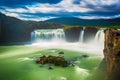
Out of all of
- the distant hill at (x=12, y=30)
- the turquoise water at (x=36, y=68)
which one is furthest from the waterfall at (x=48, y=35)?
the turquoise water at (x=36, y=68)

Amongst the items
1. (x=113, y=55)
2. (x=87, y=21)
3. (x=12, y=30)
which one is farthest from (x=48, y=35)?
(x=113, y=55)

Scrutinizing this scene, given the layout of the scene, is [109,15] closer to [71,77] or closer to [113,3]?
[113,3]

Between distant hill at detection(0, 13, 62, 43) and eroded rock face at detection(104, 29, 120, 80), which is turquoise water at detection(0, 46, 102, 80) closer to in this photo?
eroded rock face at detection(104, 29, 120, 80)

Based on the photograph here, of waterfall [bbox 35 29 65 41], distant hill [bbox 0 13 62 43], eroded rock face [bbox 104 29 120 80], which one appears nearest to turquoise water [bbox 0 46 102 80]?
eroded rock face [bbox 104 29 120 80]

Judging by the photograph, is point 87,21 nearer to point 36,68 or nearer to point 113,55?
point 113,55

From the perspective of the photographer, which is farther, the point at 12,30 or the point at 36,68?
the point at 12,30

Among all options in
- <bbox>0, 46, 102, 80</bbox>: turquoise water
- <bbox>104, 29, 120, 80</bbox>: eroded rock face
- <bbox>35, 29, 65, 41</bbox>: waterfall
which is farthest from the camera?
<bbox>35, 29, 65, 41</bbox>: waterfall
